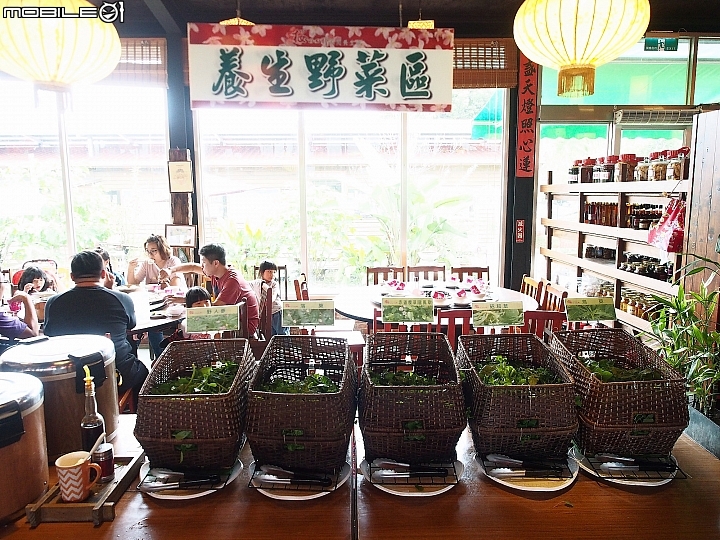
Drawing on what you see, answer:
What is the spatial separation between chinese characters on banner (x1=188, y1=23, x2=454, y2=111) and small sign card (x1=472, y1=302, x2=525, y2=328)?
170 centimetres

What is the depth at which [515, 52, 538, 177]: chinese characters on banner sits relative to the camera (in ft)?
17.6

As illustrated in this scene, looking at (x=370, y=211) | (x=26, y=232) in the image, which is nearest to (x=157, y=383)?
(x=370, y=211)

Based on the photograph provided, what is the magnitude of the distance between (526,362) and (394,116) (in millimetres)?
4291

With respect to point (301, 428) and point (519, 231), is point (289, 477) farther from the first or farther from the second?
point (519, 231)

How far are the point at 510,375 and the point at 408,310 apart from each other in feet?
1.50

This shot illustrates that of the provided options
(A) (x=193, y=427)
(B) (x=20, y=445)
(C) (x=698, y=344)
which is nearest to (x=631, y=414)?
(C) (x=698, y=344)

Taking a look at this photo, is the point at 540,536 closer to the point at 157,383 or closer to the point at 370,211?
the point at 157,383

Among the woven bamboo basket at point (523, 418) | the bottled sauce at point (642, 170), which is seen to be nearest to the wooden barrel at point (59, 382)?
the woven bamboo basket at point (523, 418)

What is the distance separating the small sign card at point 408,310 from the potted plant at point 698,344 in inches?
36.4

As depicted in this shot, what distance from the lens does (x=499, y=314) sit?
189 cm

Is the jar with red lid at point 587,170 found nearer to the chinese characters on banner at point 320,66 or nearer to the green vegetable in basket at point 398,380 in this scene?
the chinese characters on banner at point 320,66

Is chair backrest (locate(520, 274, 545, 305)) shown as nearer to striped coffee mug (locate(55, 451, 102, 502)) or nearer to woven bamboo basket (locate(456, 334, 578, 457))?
woven bamboo basket (locate(456, 334, 578, 457))

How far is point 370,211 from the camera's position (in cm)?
579

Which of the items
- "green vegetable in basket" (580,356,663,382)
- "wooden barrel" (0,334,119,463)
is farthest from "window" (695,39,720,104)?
"wooden barrel" (0,334,119,463)
